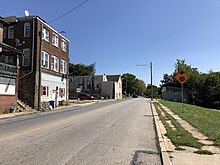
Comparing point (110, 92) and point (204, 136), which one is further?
point (110, 92)

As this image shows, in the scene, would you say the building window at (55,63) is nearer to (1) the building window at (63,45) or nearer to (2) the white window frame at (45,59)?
(2) the white window frame at (45,59)

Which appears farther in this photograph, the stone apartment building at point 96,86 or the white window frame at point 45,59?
the stone apartment building at point 96,86

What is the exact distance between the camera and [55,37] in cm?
3512

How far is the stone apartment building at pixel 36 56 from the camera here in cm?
2906

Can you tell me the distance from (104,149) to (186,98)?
8221 cm

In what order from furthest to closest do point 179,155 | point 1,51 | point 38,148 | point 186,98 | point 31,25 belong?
point 186,98 < point 31,25 < point 1,51 < point 38,148 < point 179,155

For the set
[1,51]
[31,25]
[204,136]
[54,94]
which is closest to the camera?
[204,136]

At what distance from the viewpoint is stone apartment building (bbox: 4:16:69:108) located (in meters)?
29.1

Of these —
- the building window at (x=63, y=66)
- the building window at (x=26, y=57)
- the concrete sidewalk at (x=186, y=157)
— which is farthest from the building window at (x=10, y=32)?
the concrete sidewalk at (x=186, y=157)

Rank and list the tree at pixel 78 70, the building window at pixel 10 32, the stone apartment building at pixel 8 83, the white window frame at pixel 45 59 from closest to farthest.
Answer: the stone apartment building at pixel 8 83 → the white window frame at pixel 45 59 → the building window at pixel 10 32 → the tree at pixel 78 70

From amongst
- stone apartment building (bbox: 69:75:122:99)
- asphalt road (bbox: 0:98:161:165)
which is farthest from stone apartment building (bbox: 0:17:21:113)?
stone apartment building (bbox: 69:75:122:99)

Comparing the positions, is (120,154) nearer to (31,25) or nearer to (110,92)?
(31,25)

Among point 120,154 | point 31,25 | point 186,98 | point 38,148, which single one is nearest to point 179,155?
point 120,154

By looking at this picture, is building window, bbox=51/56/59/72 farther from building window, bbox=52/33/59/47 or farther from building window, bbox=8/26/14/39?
building window, bbox=8/26/14/39
